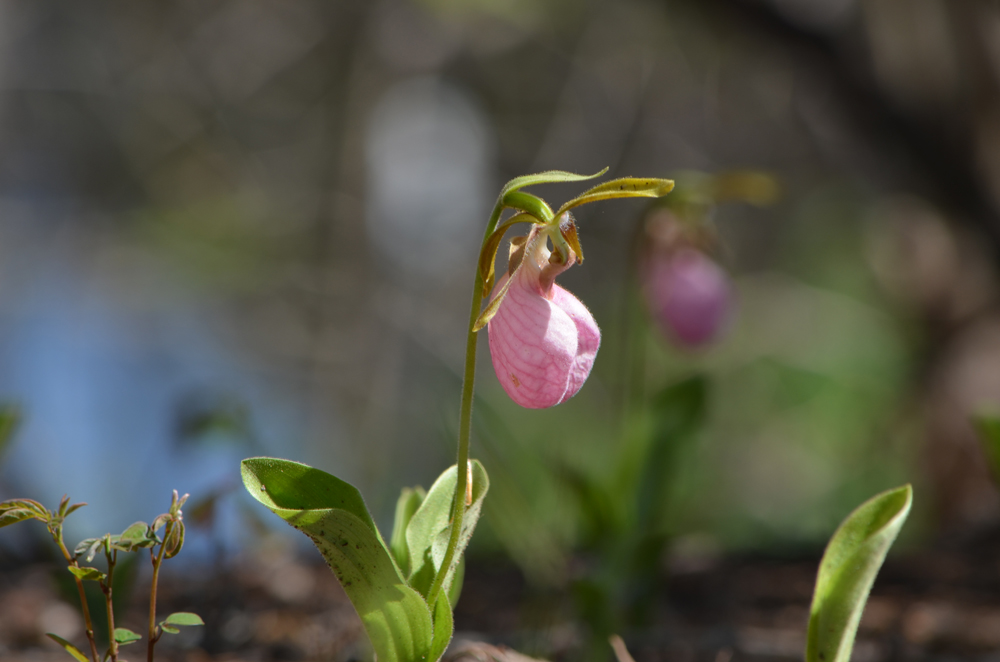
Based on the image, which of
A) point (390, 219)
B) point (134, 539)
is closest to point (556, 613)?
point (134, 539)

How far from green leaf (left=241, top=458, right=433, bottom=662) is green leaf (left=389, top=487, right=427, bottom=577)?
0.22 ft

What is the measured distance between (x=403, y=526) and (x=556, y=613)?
46 centimetres

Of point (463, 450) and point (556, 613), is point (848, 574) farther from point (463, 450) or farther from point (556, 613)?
point (556, 613)

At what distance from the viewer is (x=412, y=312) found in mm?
4480

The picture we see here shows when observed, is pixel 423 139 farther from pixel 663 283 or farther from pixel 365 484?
pixel 663 283

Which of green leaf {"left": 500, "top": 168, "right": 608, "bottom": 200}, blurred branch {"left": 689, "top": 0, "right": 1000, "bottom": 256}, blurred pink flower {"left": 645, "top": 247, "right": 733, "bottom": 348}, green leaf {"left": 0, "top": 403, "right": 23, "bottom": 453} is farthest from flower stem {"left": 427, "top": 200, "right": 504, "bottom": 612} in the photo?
blurred branch {"left": 689, "top": 0, "right": 1000, "bottom": 256}

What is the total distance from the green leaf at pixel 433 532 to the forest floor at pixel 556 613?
89mm

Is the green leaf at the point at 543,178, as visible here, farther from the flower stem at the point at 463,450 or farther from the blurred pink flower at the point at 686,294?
the blurred pink flower at the point at 686,294

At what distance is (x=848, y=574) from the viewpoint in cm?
55

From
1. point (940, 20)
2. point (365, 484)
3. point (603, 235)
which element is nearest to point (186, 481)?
point (365, 484)

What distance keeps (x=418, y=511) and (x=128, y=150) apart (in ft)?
19.0

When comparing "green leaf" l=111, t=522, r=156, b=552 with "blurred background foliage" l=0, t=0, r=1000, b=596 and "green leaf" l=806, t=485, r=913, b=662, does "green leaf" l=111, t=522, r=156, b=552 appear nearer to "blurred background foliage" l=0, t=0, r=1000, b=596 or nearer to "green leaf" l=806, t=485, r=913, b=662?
"green leaf" l=806, t=485, r=913, b=662

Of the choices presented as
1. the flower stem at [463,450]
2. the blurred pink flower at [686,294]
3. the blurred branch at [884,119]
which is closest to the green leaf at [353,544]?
the flower stem at [463,450]

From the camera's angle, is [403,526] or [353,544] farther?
[403,526]
